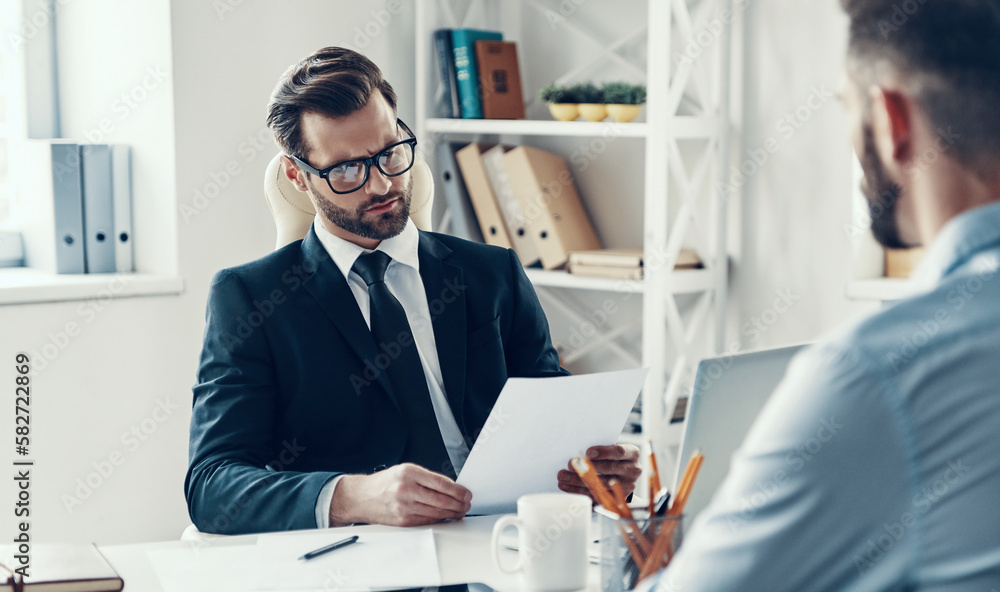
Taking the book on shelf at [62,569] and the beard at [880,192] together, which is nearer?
the beard at [880,192]

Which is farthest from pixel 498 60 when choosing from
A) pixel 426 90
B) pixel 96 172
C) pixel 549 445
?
pixel 549 445

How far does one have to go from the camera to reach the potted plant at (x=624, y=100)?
2607mm

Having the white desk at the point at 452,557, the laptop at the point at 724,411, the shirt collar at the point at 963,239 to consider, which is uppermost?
the shirt collar at the point at 963,239

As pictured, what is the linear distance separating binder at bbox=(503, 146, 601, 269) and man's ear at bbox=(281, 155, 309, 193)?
1102mm

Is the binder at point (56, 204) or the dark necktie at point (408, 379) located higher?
the binder at point (56, 204)

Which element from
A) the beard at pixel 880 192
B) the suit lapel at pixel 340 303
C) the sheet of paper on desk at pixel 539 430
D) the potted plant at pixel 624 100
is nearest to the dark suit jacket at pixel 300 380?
the suit lapel at pixel 340 303

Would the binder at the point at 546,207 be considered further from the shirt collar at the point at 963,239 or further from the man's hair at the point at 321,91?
the shirt collar at the point at 963,239

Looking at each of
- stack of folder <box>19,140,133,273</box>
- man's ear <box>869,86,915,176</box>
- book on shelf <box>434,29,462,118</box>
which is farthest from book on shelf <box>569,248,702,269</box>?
man's ear <box>869,86,915,176</box>

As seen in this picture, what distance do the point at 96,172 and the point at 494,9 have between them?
4.22ft

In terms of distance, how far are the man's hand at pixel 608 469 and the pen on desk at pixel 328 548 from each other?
29 centimetres

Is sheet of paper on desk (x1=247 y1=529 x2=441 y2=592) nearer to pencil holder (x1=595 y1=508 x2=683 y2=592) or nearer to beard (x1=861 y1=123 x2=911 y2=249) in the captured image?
pencil holder (x1=595 y1=508 x2=683 y2=592)

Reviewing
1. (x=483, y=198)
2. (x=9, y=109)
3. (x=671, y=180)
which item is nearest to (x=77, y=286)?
(x=9, y=109)

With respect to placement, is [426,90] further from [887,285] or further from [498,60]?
[887,285]

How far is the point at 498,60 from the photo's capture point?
2.88 meters
